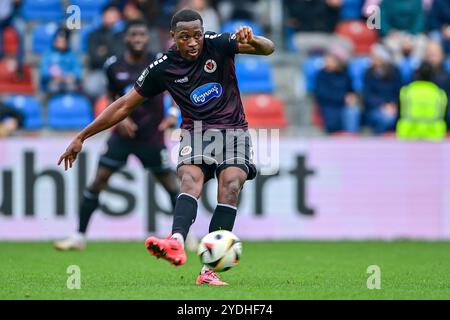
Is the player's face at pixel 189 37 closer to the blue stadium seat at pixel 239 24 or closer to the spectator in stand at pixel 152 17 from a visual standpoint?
the spectator in stand at pixel 152 17

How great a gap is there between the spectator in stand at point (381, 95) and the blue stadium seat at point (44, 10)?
18.1 feet

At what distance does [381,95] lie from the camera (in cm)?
1745

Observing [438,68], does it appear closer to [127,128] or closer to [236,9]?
[236,9]

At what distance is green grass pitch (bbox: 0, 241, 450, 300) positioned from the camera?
25.9ft

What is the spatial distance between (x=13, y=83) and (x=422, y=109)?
6.56 meters

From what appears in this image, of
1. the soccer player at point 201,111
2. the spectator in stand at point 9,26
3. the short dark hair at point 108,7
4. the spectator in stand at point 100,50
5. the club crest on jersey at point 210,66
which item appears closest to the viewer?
the soccer player at point 201,111

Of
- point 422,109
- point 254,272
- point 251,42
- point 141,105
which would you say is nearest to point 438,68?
point 422,109

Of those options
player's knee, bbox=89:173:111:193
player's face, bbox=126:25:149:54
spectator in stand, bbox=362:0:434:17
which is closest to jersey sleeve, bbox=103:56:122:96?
player's face, bbox=126:25:149:54

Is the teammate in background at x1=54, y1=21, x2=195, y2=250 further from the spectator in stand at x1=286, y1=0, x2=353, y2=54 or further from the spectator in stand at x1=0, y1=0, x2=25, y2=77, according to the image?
the spectator in stand at x1=286, y1=0, x2=353, y2=54

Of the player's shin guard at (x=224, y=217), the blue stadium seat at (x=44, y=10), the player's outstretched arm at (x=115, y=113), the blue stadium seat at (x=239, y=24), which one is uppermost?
the blue stadium seat at (x=44, y=10)

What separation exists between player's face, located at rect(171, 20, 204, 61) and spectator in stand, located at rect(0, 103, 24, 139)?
7813 mm

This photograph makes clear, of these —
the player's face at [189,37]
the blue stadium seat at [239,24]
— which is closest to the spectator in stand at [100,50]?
the blue stadium seat at [239,24]

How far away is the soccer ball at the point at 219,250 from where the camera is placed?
8141mm
